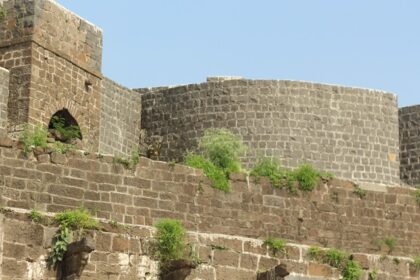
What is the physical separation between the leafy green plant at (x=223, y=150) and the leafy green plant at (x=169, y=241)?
2.37 meters

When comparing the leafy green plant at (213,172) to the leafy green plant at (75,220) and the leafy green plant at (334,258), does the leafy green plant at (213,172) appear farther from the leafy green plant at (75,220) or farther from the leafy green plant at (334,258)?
the leafy green plant at (75,220)

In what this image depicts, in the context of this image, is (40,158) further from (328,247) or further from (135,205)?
(328,247)

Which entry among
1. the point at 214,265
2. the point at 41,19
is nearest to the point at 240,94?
the point at 41,19

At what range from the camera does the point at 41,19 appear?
1000 inches

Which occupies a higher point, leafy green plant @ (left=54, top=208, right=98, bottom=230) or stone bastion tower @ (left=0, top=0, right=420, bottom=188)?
stone bastion tower @ (left=0, top=0, right=420, bottom=188)

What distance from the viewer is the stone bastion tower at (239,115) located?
26188 mm

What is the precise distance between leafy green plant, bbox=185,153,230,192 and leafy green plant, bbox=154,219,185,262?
1865 millimetres

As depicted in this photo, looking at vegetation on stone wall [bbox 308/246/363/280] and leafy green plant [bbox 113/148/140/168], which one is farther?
vegetation on stone wall [bbox 308/246/363/280]

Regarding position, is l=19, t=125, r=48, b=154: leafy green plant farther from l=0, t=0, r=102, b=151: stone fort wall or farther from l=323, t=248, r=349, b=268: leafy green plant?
l=323, t=248, r=349, b=268: leafy green plant

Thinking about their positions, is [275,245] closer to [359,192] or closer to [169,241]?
[169,241]

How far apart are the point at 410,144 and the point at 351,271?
9427 millimetres

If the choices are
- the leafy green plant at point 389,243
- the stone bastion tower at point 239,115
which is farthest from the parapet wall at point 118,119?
the leafy green plant at point 389,243

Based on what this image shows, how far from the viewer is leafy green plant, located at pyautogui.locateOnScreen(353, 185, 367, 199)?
903 inches

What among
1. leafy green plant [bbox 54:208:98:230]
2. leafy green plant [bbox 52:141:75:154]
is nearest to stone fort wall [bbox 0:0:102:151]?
leafy green plant [bbox 52:141:75:154]
